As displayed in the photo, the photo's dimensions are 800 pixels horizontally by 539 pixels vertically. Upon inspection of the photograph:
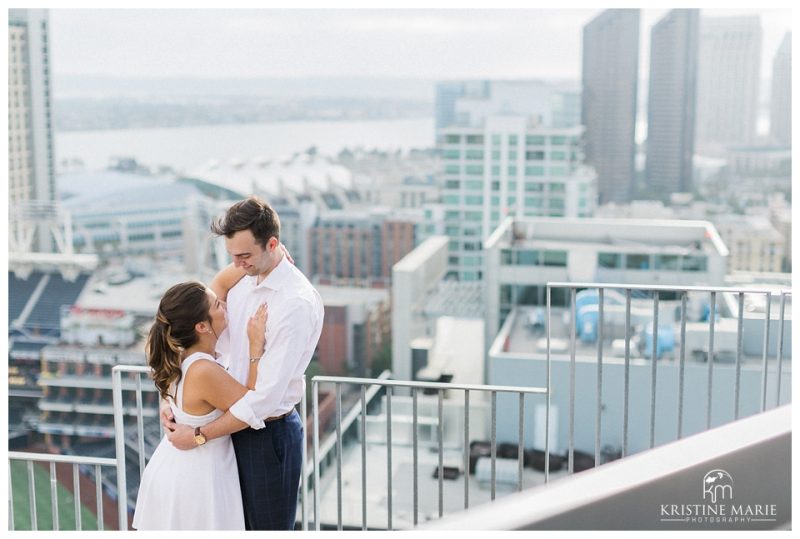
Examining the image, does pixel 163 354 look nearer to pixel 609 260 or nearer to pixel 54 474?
pixel 54 474

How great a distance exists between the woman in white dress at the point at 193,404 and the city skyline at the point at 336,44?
28.1 m

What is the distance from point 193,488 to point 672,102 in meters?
27.1

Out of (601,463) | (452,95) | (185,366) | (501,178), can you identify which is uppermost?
(452,95)

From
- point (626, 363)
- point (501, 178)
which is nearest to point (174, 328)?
point (626, 363)

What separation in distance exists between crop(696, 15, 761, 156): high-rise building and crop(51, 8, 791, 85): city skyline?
194 cm

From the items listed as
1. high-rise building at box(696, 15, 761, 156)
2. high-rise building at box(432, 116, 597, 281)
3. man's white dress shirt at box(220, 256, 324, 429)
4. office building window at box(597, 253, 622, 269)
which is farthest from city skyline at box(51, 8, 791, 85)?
man's white dress shirt at box(220, 256, 324, 429)

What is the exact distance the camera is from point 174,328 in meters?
1.45

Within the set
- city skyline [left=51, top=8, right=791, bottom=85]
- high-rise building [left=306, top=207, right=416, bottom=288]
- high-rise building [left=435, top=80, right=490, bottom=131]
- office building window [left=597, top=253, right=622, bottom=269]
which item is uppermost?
city skyline [left=51, top=8, right=791, bottom=85]

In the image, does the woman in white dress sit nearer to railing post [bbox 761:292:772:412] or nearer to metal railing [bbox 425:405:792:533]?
metal railing [bbox 425:405:792:533]

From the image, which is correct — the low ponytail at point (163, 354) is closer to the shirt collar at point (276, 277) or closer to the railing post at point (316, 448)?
the shirt collar at point (276, 277)

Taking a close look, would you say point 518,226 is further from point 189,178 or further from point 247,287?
point 247,287

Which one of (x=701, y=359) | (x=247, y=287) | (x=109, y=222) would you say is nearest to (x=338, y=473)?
(x=247, y=287)

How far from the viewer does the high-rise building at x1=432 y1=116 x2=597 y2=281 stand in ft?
84.4

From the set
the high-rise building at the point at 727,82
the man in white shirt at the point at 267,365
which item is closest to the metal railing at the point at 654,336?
the man in white shirt at the point at 267,365
